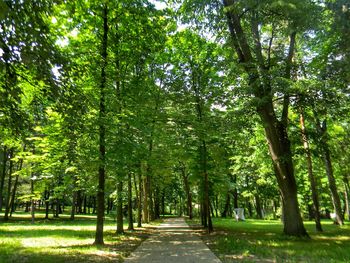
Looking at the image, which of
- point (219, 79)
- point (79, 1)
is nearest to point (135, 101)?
point (79, 1)

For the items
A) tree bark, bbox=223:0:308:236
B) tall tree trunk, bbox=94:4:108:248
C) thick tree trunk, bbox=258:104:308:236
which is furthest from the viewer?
thick tree trunk, bbox=258:104:308:236

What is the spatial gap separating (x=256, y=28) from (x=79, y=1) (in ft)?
30.3

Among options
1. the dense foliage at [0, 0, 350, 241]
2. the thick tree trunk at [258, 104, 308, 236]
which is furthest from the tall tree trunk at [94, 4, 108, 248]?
the thick tree trunk at [258, 104, 308, 236]

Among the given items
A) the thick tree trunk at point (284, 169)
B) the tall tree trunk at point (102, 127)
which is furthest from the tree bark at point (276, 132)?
the tall tree trunk at point (102, 127)

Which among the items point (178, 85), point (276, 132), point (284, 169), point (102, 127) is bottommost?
point (284, 169)

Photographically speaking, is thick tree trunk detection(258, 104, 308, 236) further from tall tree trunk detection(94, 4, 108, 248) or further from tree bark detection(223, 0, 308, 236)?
tall tree trunk detection(94, 4, 108, 248)

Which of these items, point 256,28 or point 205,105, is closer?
point 256,28

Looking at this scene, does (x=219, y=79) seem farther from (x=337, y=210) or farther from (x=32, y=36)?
(x=32, y=36)

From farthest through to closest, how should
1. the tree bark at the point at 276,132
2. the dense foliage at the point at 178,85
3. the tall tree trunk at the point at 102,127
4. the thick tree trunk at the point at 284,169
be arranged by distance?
the thick tree trunk at the point at 284,169, the tree bark at the point at 276,132, the tall tree trunk at the point at 102,127, the dense foliage at the point at 178,85

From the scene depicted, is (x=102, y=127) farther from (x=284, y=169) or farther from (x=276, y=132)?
A: (x=284, y=169)

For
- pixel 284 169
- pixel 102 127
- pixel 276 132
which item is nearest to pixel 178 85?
pixel 276 132

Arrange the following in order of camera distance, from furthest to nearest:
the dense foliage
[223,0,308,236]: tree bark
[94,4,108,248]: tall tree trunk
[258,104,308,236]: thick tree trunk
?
1. [258,104,308,236]: thick tree trunk
2. [223,0,308,236]: tree bark
3. [94,4,108,248]: tall tree trunk
4. the dense foliage

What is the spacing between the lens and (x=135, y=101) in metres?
13.2

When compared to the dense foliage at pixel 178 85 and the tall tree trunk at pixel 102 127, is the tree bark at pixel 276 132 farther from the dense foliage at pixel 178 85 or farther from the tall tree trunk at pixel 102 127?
the tall tree trunk at pixel 102 127
